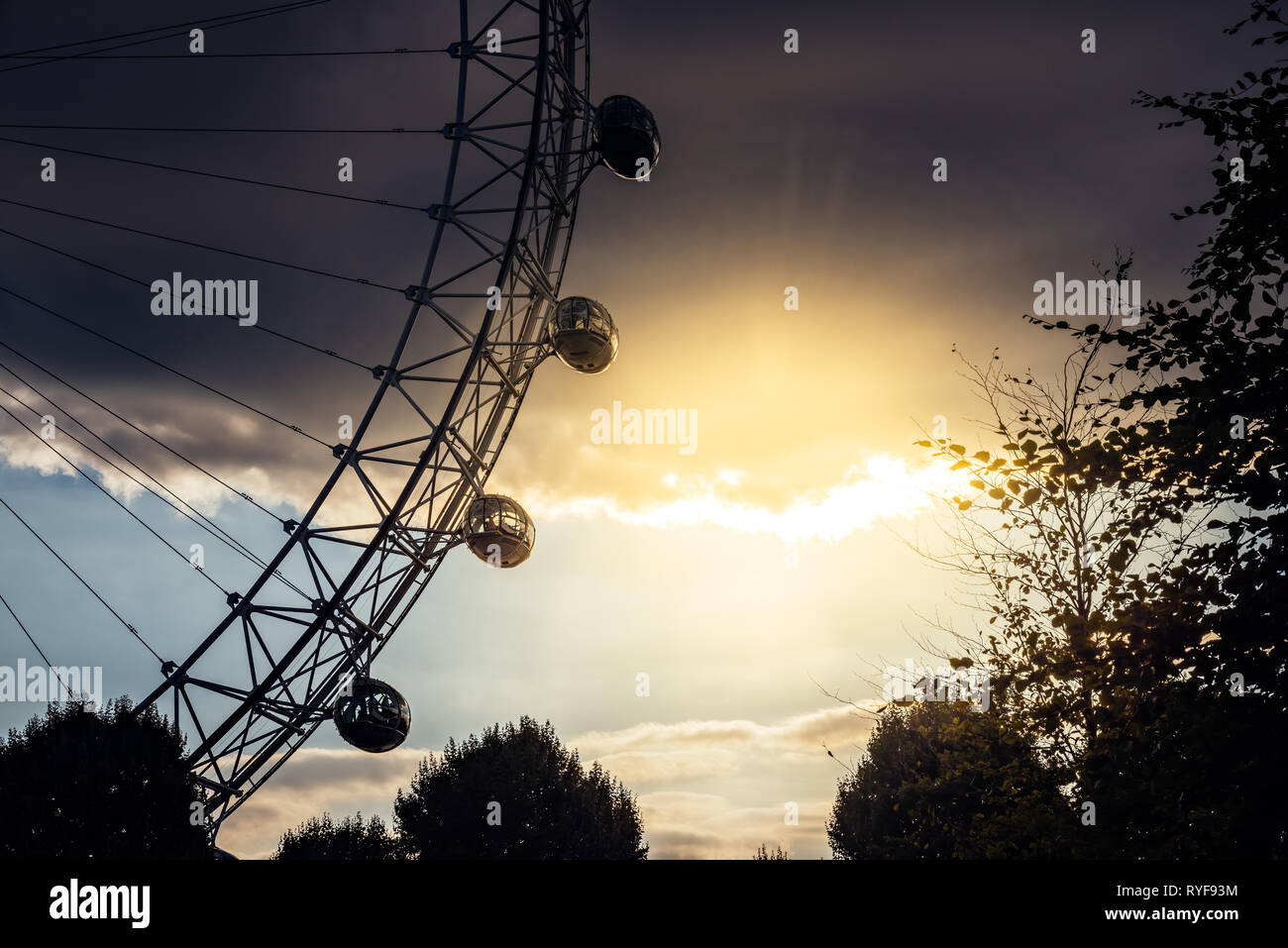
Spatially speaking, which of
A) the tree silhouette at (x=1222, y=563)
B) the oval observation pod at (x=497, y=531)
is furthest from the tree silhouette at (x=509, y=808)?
the tree silhouette at (x=1222, y=563)

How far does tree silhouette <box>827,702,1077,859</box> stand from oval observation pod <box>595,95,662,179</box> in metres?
14.0

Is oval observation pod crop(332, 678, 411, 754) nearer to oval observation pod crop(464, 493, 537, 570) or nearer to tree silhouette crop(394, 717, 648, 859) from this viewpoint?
oval observation pod crop(464, 493, 537, 570)

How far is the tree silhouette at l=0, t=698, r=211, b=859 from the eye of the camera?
20.6 meters

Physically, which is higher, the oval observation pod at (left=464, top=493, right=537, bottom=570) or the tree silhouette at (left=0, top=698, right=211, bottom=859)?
the oval observation pod at (left=464, top=493, right=537, bottom=570)

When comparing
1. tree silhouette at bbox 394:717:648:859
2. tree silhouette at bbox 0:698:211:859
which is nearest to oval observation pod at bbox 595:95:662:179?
tree silhouette at bbox 0:698:211:859

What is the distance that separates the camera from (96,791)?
21.7 metres

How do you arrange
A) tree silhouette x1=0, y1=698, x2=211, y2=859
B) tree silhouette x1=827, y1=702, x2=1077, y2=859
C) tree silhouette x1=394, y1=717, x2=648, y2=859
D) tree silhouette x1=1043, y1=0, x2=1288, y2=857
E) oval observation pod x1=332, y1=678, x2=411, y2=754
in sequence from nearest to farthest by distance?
tree silhouette x1=1043, y1=0, x2=1288, y2=857, tree silhouette x1=827, y1=702, x2=1077, y2=859, tree silhouette x1=0, y1=698, x2=211, y2=859, oval observation pod x1=332, y1=678, x2=411, y2=754, tree silhouette x1=394, y1=717, x2=648, y2=859

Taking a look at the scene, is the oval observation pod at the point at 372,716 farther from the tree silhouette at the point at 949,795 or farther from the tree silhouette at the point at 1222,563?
the tree silhouette at the point at 1222,563

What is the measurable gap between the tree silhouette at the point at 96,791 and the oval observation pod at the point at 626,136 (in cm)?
1821

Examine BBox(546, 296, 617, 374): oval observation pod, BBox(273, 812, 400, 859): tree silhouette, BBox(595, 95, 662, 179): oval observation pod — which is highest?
BBox(595, 95, 662, 179): oval observation pod

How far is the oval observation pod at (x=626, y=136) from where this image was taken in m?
21.8
